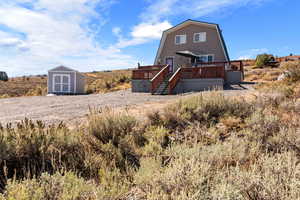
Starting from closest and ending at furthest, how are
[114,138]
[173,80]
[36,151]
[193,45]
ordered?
[36,151]
[114,138]
[173,80]
[193,45]

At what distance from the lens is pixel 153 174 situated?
2.32 meters

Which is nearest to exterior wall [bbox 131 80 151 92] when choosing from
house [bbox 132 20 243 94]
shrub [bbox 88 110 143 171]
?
house [bbox 132 20 243 94]

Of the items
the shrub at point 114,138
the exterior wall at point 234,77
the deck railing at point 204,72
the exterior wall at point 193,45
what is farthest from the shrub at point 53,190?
the exterior wall at point 193,45

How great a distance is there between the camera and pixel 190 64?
65.1 ft

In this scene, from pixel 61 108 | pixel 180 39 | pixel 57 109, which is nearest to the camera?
pixel 57 109

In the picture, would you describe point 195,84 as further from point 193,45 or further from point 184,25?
point 184,25

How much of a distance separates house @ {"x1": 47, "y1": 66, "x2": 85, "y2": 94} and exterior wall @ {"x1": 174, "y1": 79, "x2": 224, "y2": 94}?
42.2ft

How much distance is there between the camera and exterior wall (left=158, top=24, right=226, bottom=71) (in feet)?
67.2

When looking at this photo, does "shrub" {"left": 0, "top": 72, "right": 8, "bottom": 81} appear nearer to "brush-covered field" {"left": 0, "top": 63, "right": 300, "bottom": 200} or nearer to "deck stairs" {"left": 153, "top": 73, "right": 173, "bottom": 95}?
"deck stairs" {"left": 153, "top": 73, "right": 173, "bottom": 95}

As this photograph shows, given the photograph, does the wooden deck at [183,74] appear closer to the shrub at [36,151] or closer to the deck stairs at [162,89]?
the deck stairs at [162,89]

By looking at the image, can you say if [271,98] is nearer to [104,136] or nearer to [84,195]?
[104,136]

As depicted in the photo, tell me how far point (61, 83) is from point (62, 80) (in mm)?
362

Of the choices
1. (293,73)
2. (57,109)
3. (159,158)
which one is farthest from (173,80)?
(159,158)

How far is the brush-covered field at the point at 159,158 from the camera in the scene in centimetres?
202
